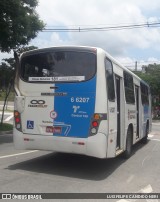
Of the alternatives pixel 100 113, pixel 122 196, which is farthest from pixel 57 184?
pixel 100 113

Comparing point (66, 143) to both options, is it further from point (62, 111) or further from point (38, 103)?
point (38, 103)

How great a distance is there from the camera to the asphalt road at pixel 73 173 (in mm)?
7434

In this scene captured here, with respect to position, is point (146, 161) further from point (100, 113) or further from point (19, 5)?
point (19, 5)

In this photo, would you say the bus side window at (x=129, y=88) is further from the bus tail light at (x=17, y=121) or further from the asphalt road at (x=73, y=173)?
the bus tail light at (x=17, y=121)

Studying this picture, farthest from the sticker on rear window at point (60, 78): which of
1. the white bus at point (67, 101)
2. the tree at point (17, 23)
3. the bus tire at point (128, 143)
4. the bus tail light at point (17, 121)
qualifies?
the tree at point (17, 23)

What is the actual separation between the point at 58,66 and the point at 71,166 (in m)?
2.73

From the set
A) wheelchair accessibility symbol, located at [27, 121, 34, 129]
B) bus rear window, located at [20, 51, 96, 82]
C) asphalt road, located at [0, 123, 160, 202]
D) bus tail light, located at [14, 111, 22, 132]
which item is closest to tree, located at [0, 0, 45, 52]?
asphalt road, located at [0, 123, 160, 202]

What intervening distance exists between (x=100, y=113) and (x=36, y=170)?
213 centimetres

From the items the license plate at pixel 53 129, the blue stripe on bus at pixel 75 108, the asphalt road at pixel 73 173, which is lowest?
the asphalt road at pixel 73 173

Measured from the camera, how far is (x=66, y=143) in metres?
8.87

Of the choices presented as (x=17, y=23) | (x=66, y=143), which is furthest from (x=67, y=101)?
(x=17, y=23)

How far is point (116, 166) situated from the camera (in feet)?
34.0

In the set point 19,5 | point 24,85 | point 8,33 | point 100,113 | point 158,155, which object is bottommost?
point 158,155

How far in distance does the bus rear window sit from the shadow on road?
88.6 inches
